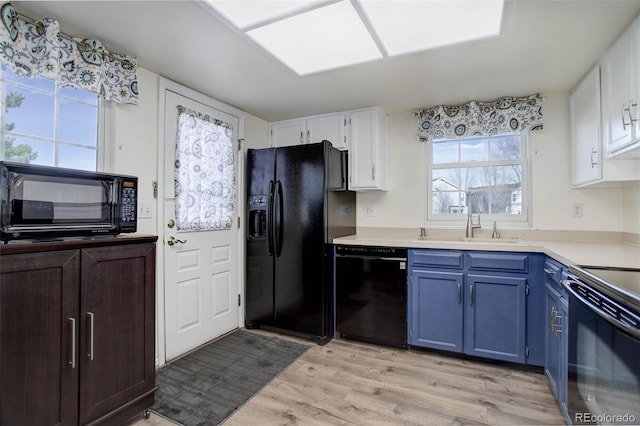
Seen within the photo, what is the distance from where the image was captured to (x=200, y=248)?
2.74 m

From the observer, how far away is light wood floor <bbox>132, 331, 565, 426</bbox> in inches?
69.7

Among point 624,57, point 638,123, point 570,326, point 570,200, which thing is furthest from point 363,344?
point 624,57

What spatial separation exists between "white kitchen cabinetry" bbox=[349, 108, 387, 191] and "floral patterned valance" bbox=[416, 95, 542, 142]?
43 cm

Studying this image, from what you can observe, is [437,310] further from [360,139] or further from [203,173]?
[203,173]

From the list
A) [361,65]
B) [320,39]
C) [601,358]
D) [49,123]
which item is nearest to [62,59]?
[49,123]

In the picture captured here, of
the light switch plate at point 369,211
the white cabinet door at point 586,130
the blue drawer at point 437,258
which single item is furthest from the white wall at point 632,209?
the light switch plate at point 369,211

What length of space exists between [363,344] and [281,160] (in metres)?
1.83

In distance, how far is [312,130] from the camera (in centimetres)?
334

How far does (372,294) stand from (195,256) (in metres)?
1.55

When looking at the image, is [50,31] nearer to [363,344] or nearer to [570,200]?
[363,344]

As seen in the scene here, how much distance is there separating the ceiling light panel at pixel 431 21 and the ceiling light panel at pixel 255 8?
33 cm

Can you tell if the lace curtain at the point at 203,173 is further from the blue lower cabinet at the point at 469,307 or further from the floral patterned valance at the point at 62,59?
the blue lower cabinet at the point at 469,307

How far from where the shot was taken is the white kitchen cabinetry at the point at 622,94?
1620 mm

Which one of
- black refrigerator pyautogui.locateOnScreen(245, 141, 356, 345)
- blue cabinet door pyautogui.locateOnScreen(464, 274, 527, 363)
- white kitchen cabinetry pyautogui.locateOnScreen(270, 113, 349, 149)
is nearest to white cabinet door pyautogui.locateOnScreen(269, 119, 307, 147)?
white kitchen cabinetry pyautogui.locateOnScreen(270, 113, 349, 149)
